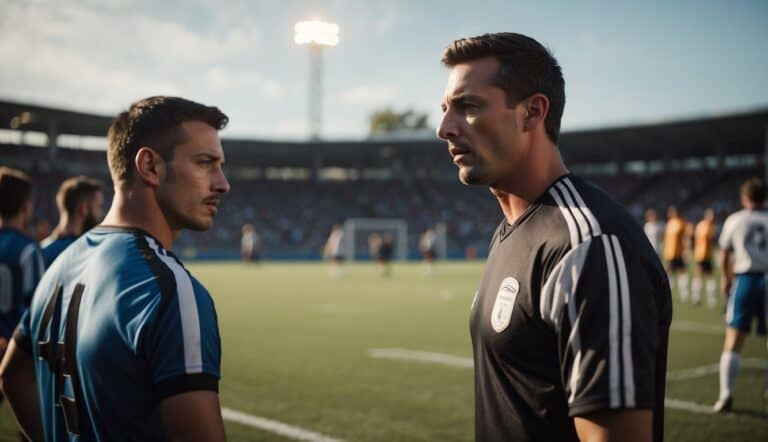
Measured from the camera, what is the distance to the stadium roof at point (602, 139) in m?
38.2

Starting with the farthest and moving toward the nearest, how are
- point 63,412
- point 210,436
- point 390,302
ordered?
point 390,302 < point 63,412 < point 210,436

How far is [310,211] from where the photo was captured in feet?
164

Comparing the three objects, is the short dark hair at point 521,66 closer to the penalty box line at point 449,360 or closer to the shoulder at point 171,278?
the shoulder at point 171,278

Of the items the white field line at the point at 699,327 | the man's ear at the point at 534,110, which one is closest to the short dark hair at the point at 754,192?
the white field line at the point at 699,327

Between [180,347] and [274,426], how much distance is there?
12.8 feet

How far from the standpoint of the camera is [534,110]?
2.05 meters

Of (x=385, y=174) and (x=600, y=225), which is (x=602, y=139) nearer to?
(x=385, y=174)

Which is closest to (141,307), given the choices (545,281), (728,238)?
(545,281)

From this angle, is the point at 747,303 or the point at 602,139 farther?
the point at 602,139

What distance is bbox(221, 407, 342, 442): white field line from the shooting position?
4973 millimetres

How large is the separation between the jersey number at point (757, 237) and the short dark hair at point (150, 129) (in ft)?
21.7

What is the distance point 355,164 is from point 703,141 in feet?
96.1

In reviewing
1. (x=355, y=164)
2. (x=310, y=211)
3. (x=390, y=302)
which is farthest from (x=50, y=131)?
(x=390, y=302)

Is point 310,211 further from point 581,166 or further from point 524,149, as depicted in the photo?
point 524,149
